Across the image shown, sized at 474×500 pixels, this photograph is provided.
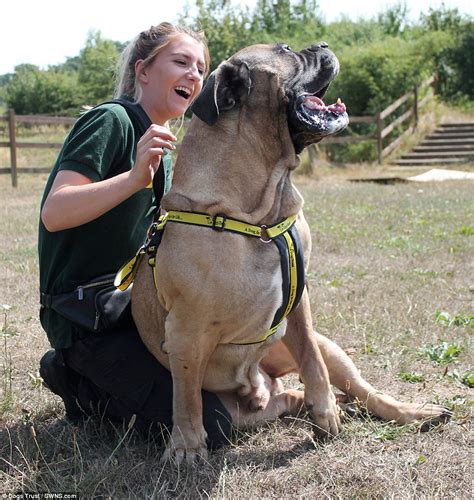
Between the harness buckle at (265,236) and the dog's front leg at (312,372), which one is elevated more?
the harness buckle at (265,236)

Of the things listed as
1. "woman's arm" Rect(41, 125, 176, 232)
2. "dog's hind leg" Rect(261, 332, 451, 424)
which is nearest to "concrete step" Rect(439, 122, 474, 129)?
"dog's hind leg" Rect(261, 332, 451, 424)

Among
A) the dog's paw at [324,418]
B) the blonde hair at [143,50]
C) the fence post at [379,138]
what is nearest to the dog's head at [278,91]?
the blonde hair at [143,50]

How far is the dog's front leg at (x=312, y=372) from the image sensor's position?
9.01ft

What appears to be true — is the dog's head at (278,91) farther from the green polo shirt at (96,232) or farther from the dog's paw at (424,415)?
the dog's paw at (424,415)

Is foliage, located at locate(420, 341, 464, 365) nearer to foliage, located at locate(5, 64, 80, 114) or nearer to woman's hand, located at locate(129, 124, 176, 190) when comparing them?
woman's hand, located at locate(129, 124, 176, 190)

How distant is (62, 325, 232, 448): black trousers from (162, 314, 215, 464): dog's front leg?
0.48 feet

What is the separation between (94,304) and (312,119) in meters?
1.14

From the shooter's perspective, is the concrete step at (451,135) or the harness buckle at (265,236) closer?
the harness buckle at (265,236)

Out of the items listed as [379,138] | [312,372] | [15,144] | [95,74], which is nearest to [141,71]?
[312,372]

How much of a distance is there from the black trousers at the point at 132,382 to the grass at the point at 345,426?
8 centimetres

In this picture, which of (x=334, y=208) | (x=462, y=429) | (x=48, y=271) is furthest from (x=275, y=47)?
(x=334, y=208)

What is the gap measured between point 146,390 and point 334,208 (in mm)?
8214

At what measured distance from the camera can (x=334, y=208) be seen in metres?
10.8

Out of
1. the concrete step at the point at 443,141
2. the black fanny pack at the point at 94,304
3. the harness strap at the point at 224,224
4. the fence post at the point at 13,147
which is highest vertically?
the harness strap at the point at 224,224
